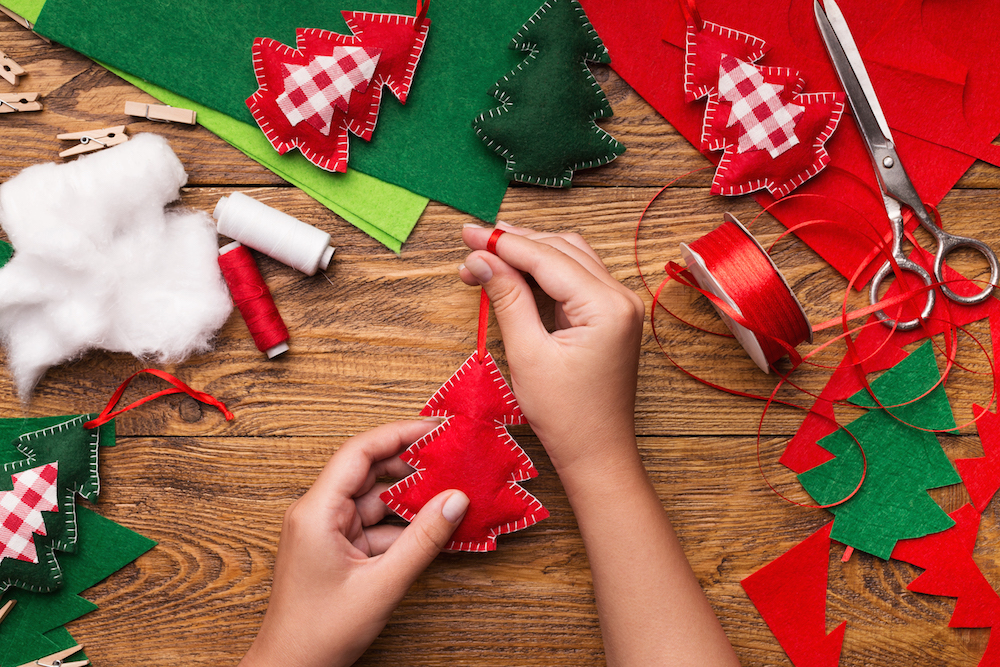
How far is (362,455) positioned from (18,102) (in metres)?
1.19

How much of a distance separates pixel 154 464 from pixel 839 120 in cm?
188

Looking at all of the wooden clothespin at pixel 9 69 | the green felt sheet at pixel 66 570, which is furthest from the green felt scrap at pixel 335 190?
the green felt sheet at pixel 66 570

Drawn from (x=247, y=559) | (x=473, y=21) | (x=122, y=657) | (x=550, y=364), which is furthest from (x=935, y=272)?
(x=122, y=657)

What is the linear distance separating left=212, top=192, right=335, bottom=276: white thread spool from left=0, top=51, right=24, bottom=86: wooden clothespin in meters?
0.58

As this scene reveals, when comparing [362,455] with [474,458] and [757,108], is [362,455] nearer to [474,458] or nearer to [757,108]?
[474,458]

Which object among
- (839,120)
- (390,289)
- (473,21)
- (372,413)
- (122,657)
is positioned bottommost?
(122,657)

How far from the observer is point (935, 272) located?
63.2 inches

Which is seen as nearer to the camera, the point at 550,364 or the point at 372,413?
the point at 550,364

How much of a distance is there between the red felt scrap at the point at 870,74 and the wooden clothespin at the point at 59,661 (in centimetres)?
193

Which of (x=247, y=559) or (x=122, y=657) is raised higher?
(x=247, y=559)

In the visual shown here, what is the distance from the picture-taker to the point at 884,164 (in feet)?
5.24

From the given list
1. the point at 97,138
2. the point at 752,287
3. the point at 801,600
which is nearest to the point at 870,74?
the point at 752,287

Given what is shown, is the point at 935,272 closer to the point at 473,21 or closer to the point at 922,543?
the point at 922,543

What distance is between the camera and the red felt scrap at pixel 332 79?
1.56 m
